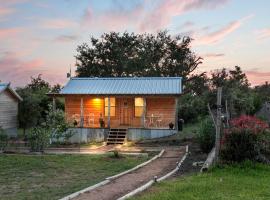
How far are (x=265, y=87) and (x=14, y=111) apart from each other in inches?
1460

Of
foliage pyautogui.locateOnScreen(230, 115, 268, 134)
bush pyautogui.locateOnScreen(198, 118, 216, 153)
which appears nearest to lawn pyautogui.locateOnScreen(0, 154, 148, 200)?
bush pyautogui.locateOnScreen(198, 118, 216, 153)

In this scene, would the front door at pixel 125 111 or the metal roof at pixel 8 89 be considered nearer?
the front door at pixel 125 111

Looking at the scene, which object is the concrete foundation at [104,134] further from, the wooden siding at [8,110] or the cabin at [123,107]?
the wooden siding at [8,110]

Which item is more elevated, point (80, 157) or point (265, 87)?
point (265, 87)

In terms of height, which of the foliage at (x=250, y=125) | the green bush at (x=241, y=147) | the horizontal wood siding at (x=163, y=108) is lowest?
the green bush at (x=241, y=147)

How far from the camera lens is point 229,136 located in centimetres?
1389

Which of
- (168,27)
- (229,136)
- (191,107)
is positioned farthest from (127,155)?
(168,27)

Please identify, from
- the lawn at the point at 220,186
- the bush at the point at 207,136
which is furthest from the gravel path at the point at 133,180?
the bush at the point at 207,136

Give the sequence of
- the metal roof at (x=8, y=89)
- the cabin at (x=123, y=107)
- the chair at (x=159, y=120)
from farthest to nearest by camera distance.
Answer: the metal roof at (x=8, y=89)
the chair at (x=159, y=120)
the cabin at (x=123, y=107)

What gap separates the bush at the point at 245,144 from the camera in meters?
13.7

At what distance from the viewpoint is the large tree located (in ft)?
162

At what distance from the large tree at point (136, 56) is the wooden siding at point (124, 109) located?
61.6ft

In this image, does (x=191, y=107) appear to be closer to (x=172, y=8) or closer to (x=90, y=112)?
(x=90, y=112)

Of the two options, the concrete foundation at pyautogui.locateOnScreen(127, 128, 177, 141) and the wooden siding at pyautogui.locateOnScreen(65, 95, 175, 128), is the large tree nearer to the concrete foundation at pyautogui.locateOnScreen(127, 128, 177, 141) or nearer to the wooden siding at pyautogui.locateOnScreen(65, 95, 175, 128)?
the wooden siding at pyautogui.locateOnScreen(65, 95, 175, 128)
